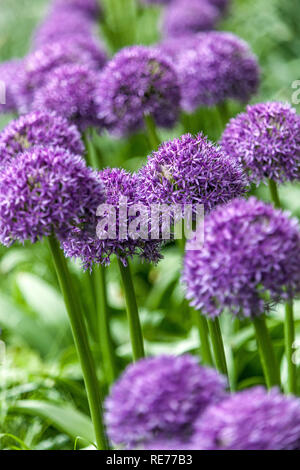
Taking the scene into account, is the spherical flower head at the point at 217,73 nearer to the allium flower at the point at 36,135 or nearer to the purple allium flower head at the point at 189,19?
the allium flower at the point at 36,135

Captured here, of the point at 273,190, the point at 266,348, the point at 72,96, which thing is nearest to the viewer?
the point at 266,348

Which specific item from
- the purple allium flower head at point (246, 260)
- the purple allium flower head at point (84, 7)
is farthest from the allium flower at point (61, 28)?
the purple allium flower head at point (246, 260)

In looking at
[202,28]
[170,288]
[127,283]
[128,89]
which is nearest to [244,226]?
[127,283]

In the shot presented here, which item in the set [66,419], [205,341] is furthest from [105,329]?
[205,341]

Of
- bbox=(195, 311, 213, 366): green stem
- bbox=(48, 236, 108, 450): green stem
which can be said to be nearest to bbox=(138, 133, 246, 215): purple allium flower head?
bbox=(48, 236, 108, 450): green stem

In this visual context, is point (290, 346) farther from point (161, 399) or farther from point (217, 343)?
point (161, 399)
